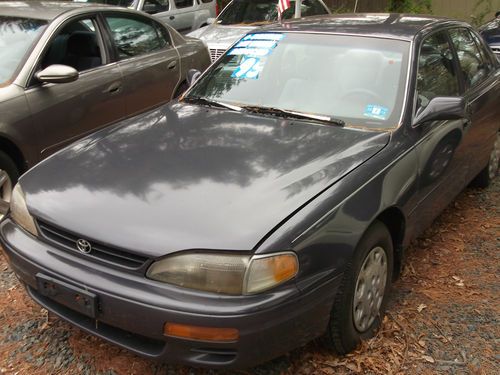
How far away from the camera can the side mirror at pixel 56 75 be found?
13.5 feet

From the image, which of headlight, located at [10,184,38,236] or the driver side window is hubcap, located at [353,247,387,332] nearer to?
headlight, located at [10,184,38,236]

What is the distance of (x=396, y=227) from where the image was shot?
303 centimetres

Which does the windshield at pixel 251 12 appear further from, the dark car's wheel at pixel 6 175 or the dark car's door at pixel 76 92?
the dark car's wheel at pixel 6 175

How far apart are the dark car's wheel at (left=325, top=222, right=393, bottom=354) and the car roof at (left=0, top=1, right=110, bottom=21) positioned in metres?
3.42

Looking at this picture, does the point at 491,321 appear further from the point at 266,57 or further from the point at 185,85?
the point at 185,85

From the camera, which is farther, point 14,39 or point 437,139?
point 14,39

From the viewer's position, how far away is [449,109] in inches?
122

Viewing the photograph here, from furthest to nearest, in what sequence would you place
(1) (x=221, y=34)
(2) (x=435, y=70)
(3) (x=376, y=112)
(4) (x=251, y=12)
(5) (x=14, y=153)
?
(4) (x=251, y=12) → (1) (x=221, y=34) → (5) (x=14, y=153) → (2) (x=435, y=70) → (3) (x=376, y=112)

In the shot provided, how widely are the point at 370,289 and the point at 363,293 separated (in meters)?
0.08

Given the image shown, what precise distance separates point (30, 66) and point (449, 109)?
3104 mm

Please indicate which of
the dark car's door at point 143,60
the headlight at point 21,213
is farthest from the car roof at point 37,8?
the headlight at point 21,213

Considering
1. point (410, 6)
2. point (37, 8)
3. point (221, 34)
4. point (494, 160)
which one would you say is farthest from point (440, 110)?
point (410, 6)

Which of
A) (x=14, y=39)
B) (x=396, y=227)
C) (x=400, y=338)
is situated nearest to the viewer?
(x=400, y=338)

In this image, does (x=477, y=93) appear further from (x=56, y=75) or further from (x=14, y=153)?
(x=14, y=153)
